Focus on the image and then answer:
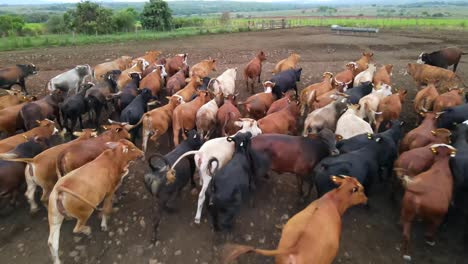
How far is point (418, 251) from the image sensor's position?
5.71 m

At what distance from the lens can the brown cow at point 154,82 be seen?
11.1 metres

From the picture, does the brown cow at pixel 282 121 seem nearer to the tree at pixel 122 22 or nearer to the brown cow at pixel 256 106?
the brown cow at pixel 256 106

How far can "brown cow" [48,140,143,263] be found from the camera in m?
5.23

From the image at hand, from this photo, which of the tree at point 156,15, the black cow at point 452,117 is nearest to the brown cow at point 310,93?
the black cow at point 452,117

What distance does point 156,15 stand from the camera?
38.6 meters

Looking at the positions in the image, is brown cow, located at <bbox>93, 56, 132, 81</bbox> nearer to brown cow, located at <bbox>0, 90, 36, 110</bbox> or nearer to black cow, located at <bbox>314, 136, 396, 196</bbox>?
brown cow, located at <bbox>0, 90, 36, 110</bbox>

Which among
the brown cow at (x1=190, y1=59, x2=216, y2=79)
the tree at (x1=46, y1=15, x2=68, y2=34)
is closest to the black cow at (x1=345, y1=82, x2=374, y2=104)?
the brown cow at (x1=190, y1=59, x2=216, y2=79)

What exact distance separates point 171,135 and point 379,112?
5.89 meters

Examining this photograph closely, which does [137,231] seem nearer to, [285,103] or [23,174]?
[23,174]

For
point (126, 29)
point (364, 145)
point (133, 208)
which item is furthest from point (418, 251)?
point (126, 29)

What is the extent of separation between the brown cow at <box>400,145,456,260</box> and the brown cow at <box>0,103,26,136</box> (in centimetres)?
931

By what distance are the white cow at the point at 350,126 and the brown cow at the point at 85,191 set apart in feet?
16.3

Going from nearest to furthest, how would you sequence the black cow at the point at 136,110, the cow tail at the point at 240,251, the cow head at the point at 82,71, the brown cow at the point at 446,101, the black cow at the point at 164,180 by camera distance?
1. the cow tail at the point at 240,251
2. the black cow at the point at 164,180
3. the black cow at the point at 136,110
4. the brown cow at the point at 446,101
5. the cow head at the point at 82,71

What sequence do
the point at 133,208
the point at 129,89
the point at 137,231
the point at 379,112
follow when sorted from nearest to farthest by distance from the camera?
the point at 137,231, the point at 133,208, the point at 379,112, the point at 129,89
